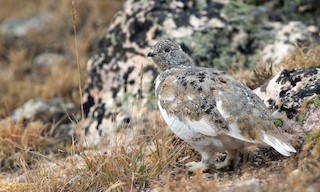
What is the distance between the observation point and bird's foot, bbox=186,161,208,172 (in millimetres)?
4586

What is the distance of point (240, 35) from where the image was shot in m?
7.62

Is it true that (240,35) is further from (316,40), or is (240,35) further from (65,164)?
(65,164)

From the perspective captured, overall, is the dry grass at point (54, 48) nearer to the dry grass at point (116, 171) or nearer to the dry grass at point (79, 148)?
the dry grass at point (79, 148)

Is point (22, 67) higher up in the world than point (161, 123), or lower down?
lower down

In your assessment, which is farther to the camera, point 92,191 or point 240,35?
point 240,35

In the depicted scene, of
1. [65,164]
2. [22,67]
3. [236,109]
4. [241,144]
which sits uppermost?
[236,109]

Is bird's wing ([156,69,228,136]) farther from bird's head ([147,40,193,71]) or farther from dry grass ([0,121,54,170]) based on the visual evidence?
dry grass ([0,121,54,170])

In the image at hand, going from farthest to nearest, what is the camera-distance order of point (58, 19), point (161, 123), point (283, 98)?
point (58, 19) → point (161, 123) → point (283, 98)

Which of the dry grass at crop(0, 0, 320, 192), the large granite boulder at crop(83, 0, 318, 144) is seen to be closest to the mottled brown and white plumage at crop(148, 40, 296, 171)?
the dry grass at crop(0, 0, 320, 192)

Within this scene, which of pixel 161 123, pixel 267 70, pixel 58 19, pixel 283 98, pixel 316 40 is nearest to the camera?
pixel 283 98

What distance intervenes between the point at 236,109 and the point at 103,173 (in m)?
1.05

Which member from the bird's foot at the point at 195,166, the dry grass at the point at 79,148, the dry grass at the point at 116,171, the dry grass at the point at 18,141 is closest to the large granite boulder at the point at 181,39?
the dry grass at the point at 18,141

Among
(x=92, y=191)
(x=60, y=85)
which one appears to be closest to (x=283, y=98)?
(x=92, y=191)

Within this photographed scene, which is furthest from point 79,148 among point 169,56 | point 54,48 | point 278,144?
point 54,48
